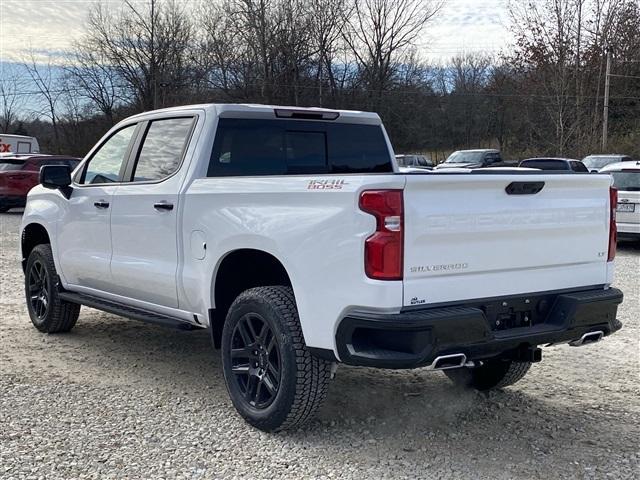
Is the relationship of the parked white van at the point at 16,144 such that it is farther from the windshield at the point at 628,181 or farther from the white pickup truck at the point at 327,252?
the white pickup truck at the point at 327,252

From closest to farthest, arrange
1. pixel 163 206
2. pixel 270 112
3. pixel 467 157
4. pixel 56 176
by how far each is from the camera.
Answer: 1. pixel 163 206
2. pixel 270 112
3. pixel 56 176
4. pixel 467 157

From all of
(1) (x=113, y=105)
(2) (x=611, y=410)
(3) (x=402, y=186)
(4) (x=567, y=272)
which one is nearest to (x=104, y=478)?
(3) (x=402, y=186)

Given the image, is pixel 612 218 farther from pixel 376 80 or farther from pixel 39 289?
pixel 376 80

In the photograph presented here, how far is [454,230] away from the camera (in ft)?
11.9

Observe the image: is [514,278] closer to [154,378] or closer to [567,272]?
[567,272]

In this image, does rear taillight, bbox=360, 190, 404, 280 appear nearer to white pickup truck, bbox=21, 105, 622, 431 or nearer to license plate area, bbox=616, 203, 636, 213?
white pickup truck, bbox=21, 105, 622, 431

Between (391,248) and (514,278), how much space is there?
2.82ft

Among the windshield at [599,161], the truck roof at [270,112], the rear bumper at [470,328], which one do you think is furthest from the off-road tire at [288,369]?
the windshield at [599,161]

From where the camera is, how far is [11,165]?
66.4 feet

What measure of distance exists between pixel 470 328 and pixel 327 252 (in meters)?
0.83

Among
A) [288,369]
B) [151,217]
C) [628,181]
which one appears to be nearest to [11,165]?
[628,181]

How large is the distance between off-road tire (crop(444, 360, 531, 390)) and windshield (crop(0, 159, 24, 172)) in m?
17.9

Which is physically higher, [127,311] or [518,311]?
[518,311]

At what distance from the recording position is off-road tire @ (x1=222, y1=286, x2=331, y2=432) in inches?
154
